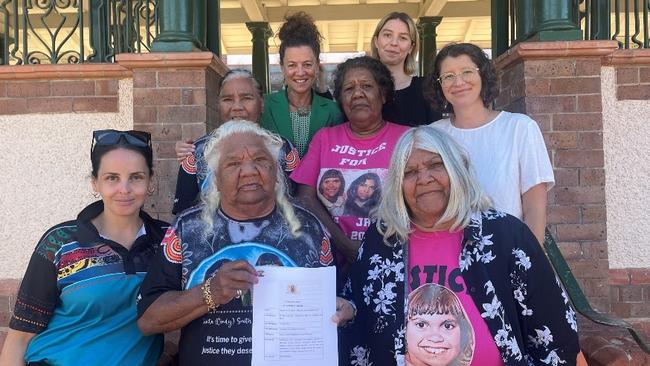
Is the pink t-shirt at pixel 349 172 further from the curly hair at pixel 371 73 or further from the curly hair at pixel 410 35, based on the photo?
the curly hair at pixel 410 35

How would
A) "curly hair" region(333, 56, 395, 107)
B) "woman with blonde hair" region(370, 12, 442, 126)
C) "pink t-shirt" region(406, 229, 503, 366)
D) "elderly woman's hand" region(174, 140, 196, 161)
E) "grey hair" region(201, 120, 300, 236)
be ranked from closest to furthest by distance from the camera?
1. "pink t-shirt" region(406, 229, 503, 366)
2. "grey hair" region(201, 120, 300, 236)
3. "elderly woman's hand" region(174, 140, 196, 161)
4. "curly hair" region(333, 56, 395, 107)
5. "woman with blonde hair" region(370, 12, 442, 126)

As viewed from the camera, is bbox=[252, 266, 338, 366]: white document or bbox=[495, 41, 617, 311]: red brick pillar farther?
bbox=[495, 41, 617, 311]: red brick pillar

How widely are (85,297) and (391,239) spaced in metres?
1.22

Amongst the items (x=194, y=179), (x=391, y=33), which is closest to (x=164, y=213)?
(x=194, y=179)

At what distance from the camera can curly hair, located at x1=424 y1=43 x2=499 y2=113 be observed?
3328mm

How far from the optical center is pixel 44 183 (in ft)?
16.5

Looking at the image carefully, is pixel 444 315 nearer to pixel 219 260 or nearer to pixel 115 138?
pixel 219 260

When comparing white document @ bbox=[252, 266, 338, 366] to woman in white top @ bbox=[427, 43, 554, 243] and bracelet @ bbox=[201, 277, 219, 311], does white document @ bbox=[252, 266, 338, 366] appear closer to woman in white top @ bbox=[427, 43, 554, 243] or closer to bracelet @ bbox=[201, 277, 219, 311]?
bracelet @ bbox=[201, 277, 219, 311]

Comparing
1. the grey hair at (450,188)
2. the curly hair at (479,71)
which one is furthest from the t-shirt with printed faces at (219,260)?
the curly hair at (479,71)

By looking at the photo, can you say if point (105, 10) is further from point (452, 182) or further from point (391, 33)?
point (452, 182)

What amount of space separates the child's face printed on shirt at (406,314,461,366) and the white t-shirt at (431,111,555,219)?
790mm

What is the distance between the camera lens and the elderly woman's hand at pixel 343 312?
262 cm

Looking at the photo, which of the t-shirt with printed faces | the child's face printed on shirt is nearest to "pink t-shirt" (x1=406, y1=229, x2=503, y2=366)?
the child's face printed on shirt

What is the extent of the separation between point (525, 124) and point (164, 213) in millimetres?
2528
